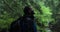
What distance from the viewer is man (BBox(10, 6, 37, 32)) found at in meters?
3.57

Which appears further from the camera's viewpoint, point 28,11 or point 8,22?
point 8,22

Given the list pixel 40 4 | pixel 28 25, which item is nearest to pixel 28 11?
pixel 28 25

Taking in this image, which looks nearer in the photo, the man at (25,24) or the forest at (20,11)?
the man at (25,24)

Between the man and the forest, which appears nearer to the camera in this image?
the man

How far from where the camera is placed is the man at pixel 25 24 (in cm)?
357

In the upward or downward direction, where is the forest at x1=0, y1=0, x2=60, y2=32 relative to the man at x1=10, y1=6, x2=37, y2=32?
upward

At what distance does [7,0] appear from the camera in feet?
A: 17.6

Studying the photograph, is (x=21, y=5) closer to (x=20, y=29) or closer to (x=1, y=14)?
(x=1, y=14)

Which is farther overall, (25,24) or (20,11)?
(20,11)

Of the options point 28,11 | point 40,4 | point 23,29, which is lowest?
point 23,29

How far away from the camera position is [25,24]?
11.9 feet

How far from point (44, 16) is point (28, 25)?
71.3 inches

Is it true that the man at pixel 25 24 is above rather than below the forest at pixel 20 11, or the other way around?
below

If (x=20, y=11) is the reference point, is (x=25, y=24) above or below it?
below
